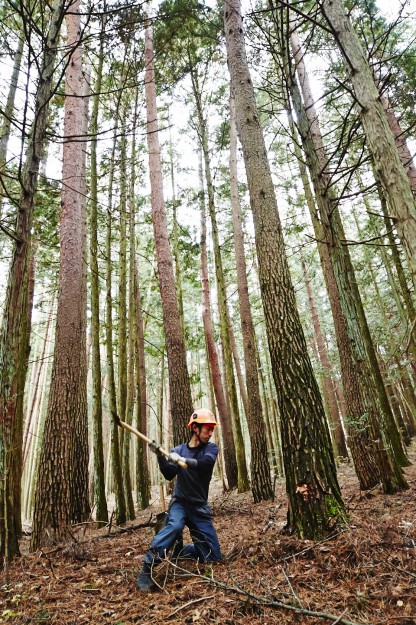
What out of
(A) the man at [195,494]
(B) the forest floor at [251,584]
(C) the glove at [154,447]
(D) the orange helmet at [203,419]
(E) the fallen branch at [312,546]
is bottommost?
(B) the forest floor at [251,584]

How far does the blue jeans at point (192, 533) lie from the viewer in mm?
3535

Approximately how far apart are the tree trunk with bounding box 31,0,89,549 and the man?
204 cm

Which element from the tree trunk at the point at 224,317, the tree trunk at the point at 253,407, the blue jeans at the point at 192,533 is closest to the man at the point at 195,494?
the blue jeans at the point at 192,533

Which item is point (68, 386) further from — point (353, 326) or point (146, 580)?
point (353, 326)

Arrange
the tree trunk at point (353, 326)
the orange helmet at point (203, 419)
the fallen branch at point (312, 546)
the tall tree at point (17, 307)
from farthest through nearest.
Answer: the tree trunk at point (353, 326), the orange helmet at point (203, 419), the tall tree at point (17, 307), the fallen branch at point (312, 546)

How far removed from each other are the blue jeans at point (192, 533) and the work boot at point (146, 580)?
0.09m

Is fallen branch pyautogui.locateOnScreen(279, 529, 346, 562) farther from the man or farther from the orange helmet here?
the orange helmet

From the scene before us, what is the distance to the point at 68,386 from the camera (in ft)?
18.9

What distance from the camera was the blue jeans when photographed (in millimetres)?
3535

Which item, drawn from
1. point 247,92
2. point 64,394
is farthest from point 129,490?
point 247,92

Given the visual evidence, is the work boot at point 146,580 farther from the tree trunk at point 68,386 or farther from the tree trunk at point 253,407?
the tree trunk at point 253,407

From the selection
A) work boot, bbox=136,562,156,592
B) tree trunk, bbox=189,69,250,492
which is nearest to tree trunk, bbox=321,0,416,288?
work boot, bbox=136,562,156,592

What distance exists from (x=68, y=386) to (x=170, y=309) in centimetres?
257

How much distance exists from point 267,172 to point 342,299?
206cm
